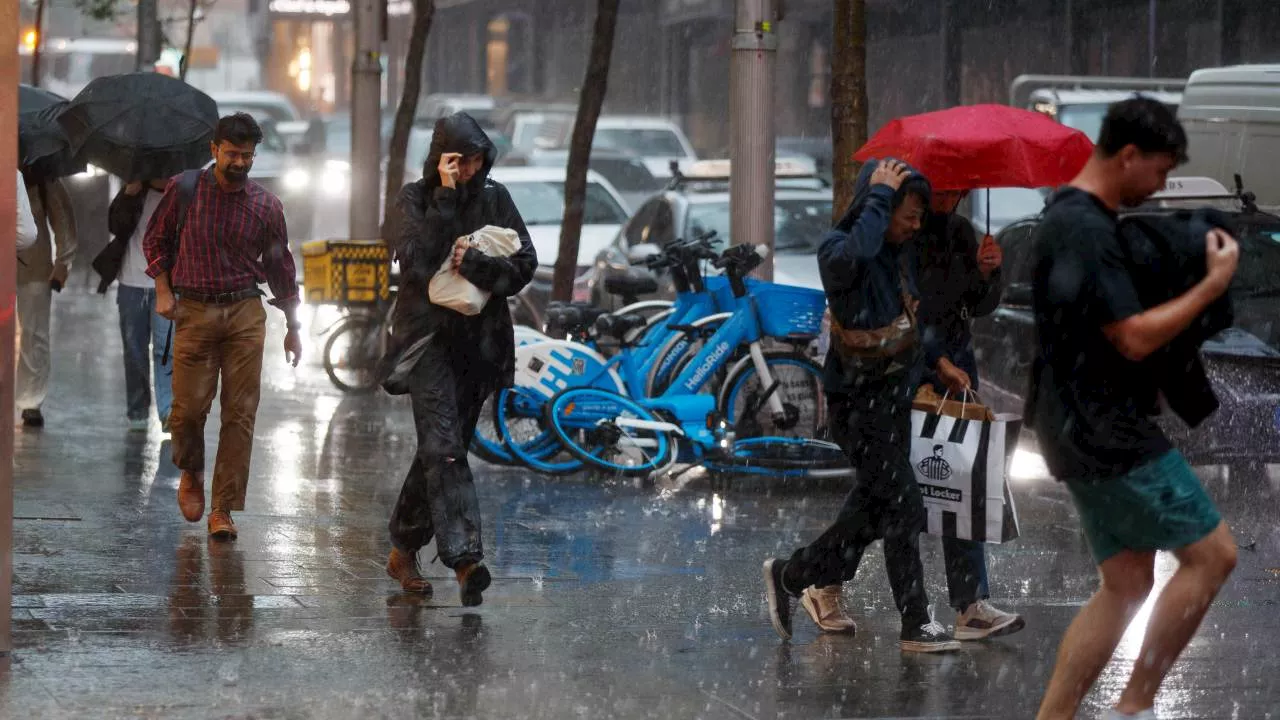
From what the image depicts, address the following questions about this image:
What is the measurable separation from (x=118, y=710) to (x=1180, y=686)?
3.32 metres

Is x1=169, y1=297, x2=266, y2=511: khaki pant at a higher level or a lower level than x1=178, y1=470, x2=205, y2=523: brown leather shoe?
higher

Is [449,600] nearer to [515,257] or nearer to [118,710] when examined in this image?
[515,257]

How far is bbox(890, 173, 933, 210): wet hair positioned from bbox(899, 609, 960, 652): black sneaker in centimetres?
145

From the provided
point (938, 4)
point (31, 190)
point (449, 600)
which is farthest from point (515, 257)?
point (938, 4)

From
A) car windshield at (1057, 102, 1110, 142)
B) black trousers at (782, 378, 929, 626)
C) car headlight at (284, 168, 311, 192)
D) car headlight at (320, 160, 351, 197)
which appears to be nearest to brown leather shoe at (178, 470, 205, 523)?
black trousers at (782, 378, 929, 626)

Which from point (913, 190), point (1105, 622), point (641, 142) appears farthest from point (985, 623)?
point (641, 142)

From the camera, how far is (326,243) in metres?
15.0

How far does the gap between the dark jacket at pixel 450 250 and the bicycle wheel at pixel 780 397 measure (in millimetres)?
3649

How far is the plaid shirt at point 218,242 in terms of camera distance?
27.8 feet

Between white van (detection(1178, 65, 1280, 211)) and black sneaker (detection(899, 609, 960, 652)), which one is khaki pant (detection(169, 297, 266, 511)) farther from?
white van (detection(1178, 65, 1280, 211))

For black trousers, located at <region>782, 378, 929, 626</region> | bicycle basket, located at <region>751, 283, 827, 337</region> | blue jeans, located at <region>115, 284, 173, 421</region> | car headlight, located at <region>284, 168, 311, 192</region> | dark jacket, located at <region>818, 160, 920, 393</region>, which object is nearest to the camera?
dark jacket, located at <region>818, 160, 920, 393</region>

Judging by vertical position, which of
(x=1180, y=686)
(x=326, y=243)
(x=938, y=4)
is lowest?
(x=1180, y=686)

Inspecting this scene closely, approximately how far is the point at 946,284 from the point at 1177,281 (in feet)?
6.72

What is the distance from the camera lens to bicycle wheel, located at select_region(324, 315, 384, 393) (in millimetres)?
14586
